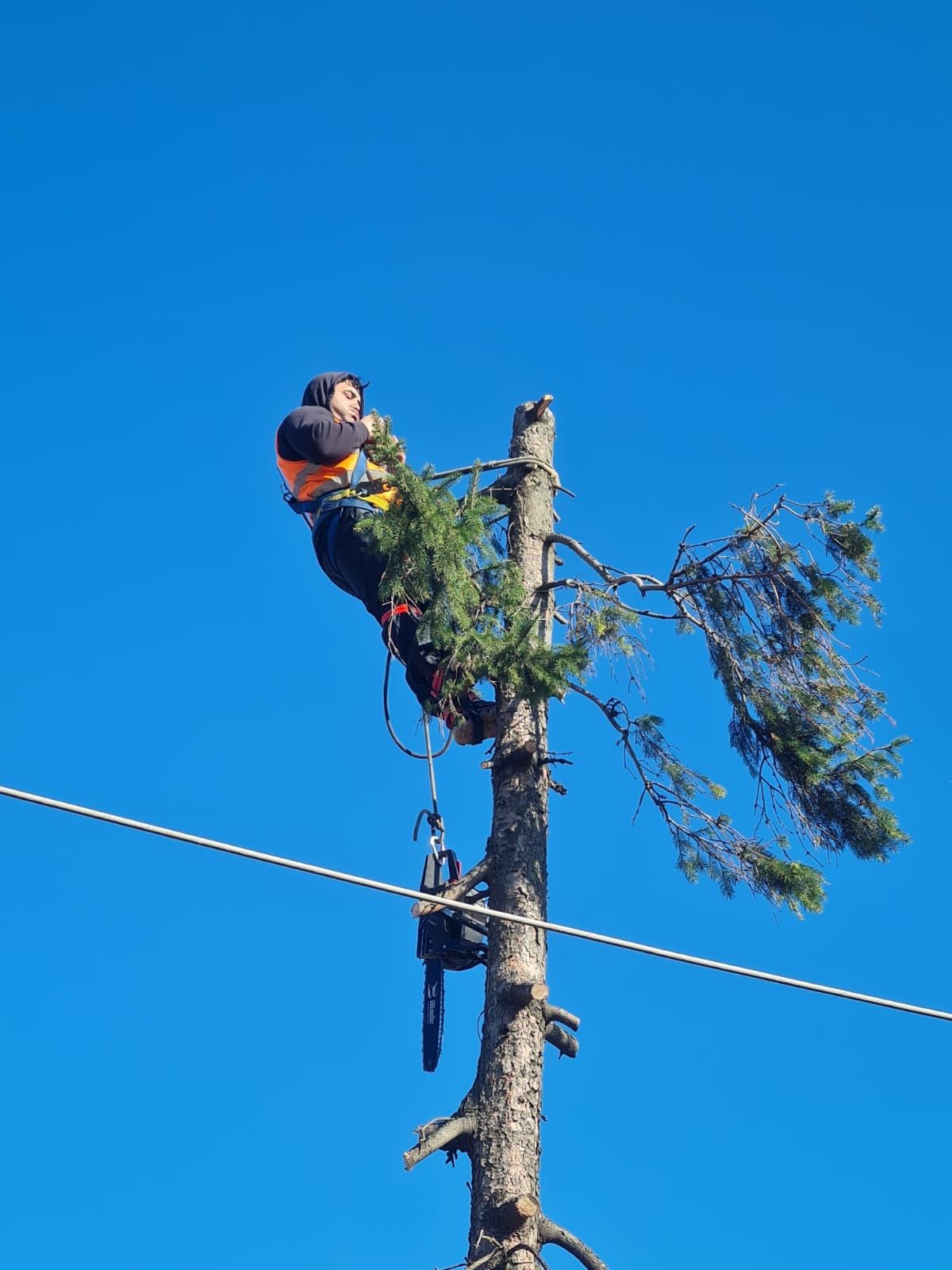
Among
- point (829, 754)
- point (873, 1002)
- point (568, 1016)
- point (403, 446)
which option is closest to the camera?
point (873, 1002)

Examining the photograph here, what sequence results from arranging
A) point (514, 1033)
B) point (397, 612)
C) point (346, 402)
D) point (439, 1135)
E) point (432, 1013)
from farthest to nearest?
point (346, 402), point (397, 612), point (432, 1013), point (514, 1033), point (439, 1135)

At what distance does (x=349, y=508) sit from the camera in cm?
704

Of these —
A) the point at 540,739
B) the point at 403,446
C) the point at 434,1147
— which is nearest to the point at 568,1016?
the point at 434,1147

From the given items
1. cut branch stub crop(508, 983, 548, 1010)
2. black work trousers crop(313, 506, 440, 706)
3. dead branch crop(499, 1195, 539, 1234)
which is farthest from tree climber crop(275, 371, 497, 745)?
dead branch crop(499, 1195, 539, 1234)

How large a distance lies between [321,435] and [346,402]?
0.46 metres

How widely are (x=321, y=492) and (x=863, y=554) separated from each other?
2.54 meters

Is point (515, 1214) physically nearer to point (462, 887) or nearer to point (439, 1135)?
point (439, 1135)

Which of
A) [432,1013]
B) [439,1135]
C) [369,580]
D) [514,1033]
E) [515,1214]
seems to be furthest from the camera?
[369,580]

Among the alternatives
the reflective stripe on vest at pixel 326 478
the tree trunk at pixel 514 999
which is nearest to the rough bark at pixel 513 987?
the tree trunk at pixel 514 999

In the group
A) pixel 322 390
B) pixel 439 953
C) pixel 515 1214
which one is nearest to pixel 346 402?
pixel 322 390

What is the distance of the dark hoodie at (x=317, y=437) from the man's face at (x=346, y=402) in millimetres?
119

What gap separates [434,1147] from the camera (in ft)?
18.3

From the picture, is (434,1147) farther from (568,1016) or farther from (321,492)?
(321,492)

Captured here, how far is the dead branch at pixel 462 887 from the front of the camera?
249 inches
